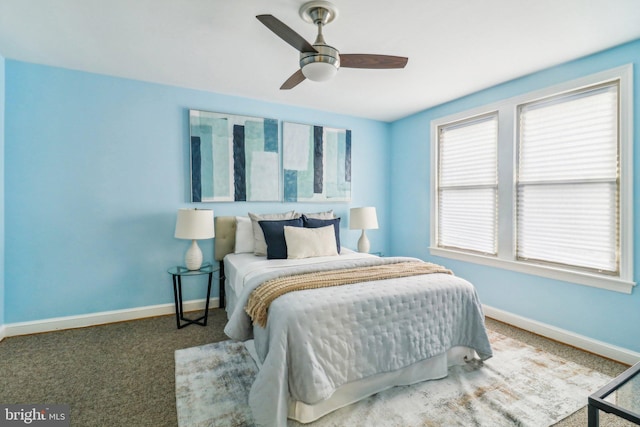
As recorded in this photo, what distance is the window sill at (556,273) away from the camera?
7.70ft

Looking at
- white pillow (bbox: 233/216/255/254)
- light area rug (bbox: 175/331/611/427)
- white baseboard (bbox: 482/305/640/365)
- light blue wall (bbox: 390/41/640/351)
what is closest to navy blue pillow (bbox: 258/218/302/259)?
white pillow (bbox: 233/216/255/254)

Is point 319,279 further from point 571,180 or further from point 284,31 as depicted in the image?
point 571,180

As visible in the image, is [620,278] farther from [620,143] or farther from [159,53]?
[159,53]

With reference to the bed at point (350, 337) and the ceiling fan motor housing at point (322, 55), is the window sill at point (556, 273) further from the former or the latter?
the ceiling fan motor housing at point (322, 55)

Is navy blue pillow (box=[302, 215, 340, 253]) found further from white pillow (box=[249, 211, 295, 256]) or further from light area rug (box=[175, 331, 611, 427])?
light area rug (box=[175, 331, 611, 427])

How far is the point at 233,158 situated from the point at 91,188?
1.40 meters

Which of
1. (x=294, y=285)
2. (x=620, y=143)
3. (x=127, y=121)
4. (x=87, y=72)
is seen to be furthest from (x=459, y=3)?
(x=87, y=72)

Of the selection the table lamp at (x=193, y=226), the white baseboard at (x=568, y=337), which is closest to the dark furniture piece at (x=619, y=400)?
the white baseboard at (x=568, y=337)

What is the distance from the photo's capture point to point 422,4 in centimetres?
191

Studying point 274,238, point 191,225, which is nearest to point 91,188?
point 191,225

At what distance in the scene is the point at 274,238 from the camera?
309 cm

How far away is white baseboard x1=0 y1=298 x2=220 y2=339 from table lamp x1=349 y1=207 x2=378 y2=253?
1992 mm

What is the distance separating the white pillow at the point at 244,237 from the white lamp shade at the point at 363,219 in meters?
1.37

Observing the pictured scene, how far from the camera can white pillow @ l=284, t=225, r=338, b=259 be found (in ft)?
10.0
